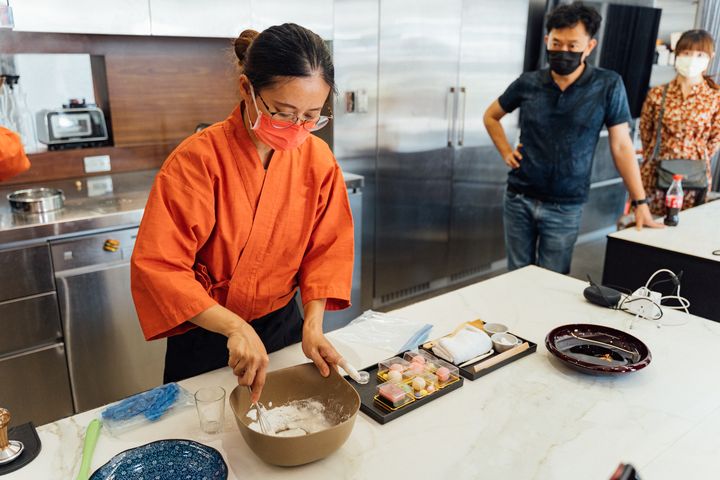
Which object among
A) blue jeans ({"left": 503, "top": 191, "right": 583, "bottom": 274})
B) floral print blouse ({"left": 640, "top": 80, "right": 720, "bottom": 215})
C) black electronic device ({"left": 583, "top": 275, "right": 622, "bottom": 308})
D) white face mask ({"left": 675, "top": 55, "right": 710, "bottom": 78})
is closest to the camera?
black electronic device ({"left": 583, "top": 275, "right": 622, "bottom": 308})

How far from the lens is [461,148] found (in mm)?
3803

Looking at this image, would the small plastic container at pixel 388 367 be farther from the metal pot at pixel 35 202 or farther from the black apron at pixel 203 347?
the metal pot at pixel 35 202

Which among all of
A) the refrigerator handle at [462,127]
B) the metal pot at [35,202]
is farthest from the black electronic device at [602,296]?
the refrigerator handle at [462,127]

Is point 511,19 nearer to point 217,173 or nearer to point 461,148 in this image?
point 461,148

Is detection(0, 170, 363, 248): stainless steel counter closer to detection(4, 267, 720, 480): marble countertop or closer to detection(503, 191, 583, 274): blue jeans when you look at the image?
detection(4, 267, 720, 480): marble countertop

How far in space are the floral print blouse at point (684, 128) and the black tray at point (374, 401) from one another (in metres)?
2.58

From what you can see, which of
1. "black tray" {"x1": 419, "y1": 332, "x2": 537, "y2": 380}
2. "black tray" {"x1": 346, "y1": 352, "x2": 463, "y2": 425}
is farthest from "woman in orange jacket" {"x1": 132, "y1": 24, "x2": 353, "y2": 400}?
"black tray" {"x1": 419, "y1": 332, "x2": 537, "y2": 380}

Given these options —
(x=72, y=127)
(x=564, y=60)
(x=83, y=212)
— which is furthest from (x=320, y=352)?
(x=72, y=127)

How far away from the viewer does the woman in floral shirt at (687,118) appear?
3295mm

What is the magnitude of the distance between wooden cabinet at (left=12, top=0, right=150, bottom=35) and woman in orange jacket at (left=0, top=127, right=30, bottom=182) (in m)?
0.44

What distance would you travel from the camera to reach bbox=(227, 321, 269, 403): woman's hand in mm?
1117

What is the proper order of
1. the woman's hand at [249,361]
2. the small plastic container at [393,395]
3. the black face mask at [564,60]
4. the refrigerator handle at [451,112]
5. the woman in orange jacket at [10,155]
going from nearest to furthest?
the woman's hand at [249,361] < the small plastic container at [393,395] < the woman in orange jacket at [10,155] < the black face mask at [564,60] < the refrigerator handle at [451,112]

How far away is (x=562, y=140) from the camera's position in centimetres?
260

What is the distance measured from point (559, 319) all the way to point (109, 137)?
234 centimetres
